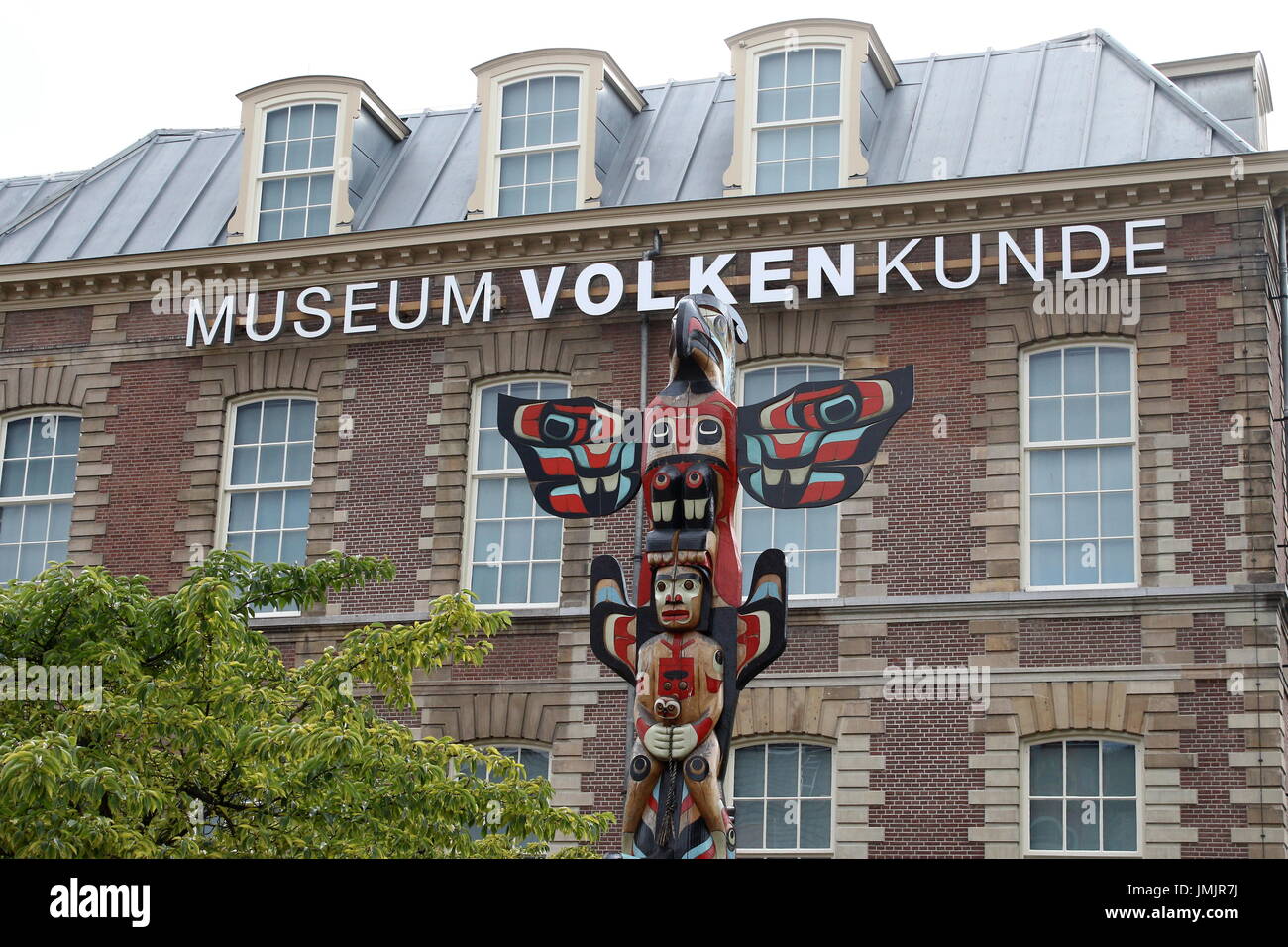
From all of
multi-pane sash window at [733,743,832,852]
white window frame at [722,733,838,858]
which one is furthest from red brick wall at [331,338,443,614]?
multi-pane sash window at [733,743,832,852]

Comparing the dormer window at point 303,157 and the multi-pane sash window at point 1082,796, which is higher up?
the dormer window at point 303,157

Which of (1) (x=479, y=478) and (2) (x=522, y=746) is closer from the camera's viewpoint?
(2) (x=522, y=746)

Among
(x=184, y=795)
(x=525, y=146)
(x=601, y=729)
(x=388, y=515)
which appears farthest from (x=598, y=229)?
(x=184, y=795)

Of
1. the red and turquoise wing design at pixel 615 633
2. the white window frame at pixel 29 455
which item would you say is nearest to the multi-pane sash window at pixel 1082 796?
the red and turquoise wing design at pixel 615 633

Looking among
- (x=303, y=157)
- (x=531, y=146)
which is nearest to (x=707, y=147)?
(x=531, y=146)

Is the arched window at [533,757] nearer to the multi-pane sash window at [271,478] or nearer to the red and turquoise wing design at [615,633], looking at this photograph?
the multi-pane sash window at [271,478]

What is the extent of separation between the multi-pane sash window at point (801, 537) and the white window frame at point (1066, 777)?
10.1ft

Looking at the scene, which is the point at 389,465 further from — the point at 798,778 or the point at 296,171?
the point at 798,778

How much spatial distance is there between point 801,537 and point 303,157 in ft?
31.5

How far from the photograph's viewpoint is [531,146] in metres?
24.7

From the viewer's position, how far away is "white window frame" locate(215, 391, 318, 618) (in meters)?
24.0

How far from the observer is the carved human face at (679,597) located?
12.3 metres

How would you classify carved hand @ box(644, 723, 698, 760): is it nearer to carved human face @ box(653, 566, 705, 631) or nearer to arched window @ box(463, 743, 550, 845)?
carved human face @ box(653, 566, 705, 631)

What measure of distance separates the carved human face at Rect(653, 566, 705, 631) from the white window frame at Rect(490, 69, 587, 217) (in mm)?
12416
